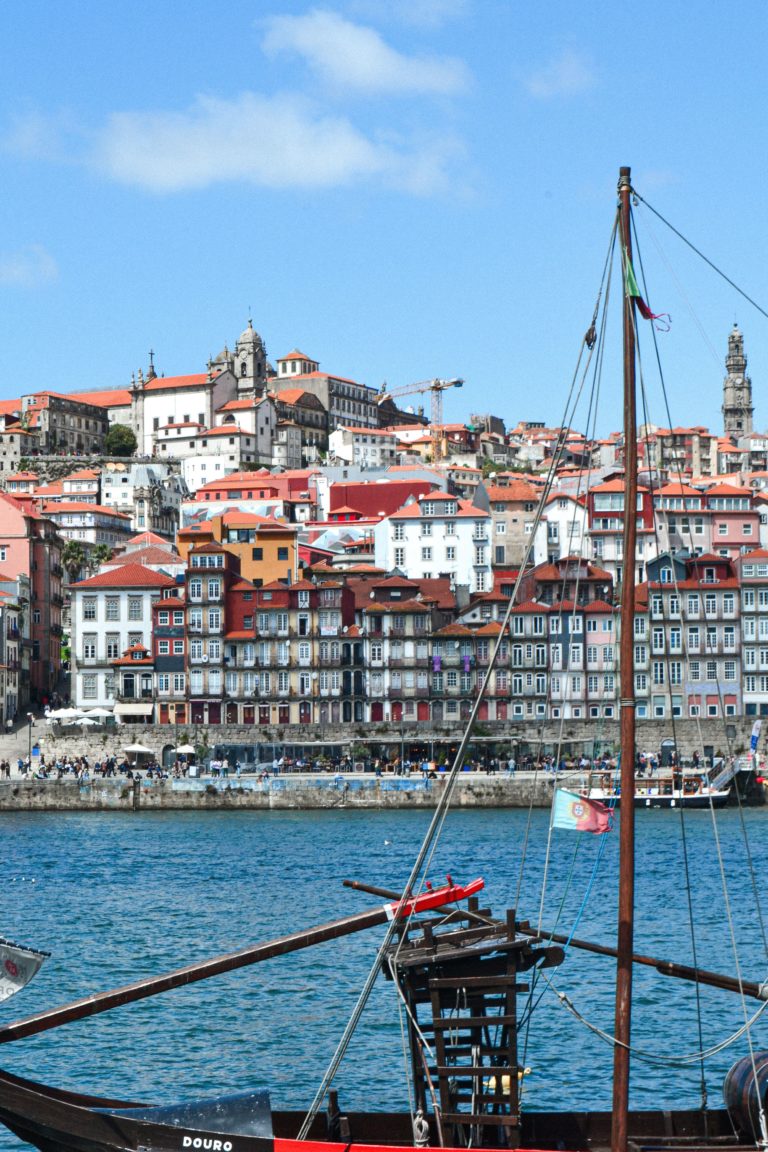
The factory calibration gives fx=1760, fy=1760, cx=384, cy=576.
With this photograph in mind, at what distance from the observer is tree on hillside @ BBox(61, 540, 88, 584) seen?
142 m

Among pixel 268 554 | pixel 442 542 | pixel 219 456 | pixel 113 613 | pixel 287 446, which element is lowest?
pixel 113 613

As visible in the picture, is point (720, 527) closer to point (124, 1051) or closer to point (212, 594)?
point (212, 594)

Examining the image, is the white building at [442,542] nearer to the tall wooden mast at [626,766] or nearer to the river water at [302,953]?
the river water at [302,953]

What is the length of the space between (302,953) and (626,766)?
77.0 feet

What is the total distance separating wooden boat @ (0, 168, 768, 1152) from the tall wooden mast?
2cm

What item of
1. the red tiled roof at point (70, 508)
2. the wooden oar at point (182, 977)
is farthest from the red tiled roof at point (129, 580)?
the wooden oar at point (182, 977)

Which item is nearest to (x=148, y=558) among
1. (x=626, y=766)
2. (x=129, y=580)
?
(x=129, y=580)

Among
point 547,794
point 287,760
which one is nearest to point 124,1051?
point 547,794

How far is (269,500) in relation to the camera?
150 meters

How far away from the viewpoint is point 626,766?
59.7 ft

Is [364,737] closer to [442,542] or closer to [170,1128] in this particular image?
[442,542]

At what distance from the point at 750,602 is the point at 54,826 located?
46.5 m

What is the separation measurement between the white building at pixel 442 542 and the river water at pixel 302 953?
138 ft

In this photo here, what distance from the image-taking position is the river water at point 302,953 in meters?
27.5
